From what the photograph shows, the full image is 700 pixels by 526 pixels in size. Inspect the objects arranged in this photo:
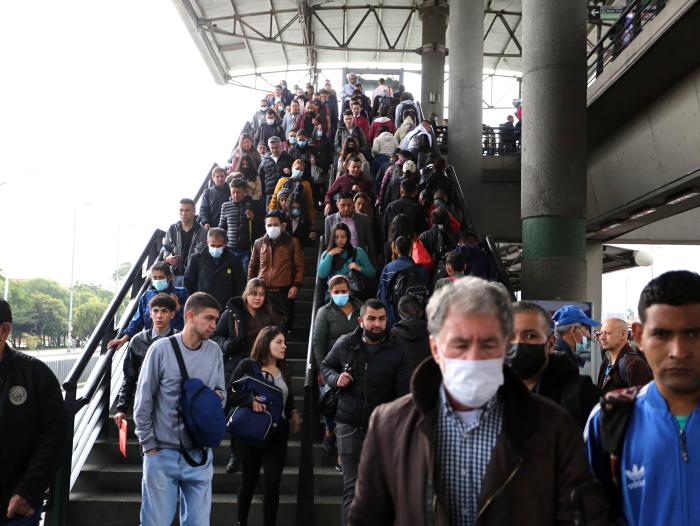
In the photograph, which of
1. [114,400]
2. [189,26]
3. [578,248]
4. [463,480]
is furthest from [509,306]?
[189,26]

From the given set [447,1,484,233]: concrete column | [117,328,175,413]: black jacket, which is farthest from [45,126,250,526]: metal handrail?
[447,1,484,233]: concrete column

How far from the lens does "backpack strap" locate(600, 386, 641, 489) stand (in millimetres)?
2152

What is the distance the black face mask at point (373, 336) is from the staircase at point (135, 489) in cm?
156

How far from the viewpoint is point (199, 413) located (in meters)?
4.51

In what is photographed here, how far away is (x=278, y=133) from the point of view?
558 inches

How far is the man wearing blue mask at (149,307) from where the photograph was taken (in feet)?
21.7

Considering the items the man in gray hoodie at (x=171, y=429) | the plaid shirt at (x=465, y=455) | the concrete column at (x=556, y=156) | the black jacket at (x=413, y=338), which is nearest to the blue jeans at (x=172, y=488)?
the man in gray hoodie at (x=171, y=429)

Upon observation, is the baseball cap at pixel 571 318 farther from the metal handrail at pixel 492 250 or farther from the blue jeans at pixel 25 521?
the blue jeans at pixel 25 521

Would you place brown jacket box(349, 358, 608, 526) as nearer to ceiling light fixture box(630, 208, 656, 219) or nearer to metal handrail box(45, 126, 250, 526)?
metal handrail box(45, 126, 250, 526)

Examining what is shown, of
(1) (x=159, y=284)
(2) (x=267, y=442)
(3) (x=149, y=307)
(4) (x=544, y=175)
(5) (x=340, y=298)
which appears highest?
(4) (x=544, y=175)

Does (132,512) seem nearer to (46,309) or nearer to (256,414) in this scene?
(256,414)

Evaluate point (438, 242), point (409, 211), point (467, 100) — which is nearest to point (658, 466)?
point (438, 242)

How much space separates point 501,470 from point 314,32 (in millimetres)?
30474

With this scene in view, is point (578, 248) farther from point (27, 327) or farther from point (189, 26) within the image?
point (189, 26)
